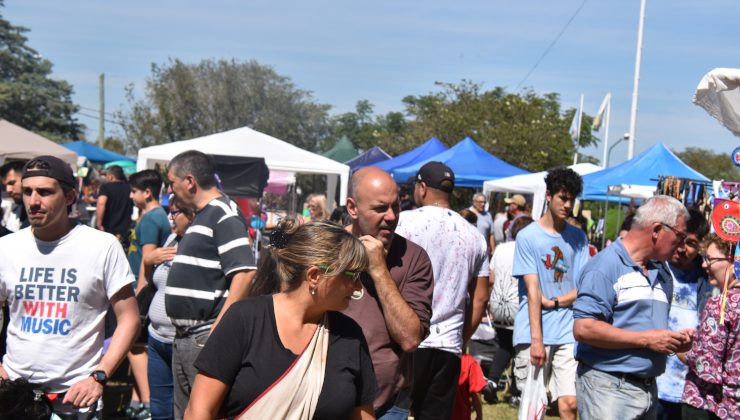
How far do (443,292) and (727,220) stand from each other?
60.5 inches

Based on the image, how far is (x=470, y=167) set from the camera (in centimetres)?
1798

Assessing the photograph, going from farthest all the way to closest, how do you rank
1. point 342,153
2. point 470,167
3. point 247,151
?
point 342,153 → point 470,167 → point 247,151

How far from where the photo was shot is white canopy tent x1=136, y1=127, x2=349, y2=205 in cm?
1459

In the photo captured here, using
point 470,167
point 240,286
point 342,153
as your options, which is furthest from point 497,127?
point 240,286

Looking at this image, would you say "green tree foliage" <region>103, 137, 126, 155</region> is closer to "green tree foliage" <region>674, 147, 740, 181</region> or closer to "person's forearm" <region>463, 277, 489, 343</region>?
"green tree foliage" <region>674, 147, 740, 181</region>

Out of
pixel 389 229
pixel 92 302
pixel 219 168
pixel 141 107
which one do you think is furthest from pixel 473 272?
pixel 141 107

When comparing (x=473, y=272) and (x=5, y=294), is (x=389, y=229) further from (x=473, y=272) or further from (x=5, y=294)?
(x=5, y=294)

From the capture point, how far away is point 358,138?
3322 inches

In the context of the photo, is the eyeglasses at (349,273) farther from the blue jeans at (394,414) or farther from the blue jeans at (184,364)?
the blue jeans at (184,364)

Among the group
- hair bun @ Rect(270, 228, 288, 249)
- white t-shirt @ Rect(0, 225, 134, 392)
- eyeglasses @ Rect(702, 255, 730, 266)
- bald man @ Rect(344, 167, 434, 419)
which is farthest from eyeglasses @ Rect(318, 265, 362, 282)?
eyeglasses @ Rect(702, 255, 730, 266)

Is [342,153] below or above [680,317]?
above

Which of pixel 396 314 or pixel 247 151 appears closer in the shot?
pixel 396 314

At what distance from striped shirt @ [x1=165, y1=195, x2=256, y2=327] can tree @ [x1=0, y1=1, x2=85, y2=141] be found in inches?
1937

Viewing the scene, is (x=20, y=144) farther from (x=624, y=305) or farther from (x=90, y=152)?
(x=90, y=152)
